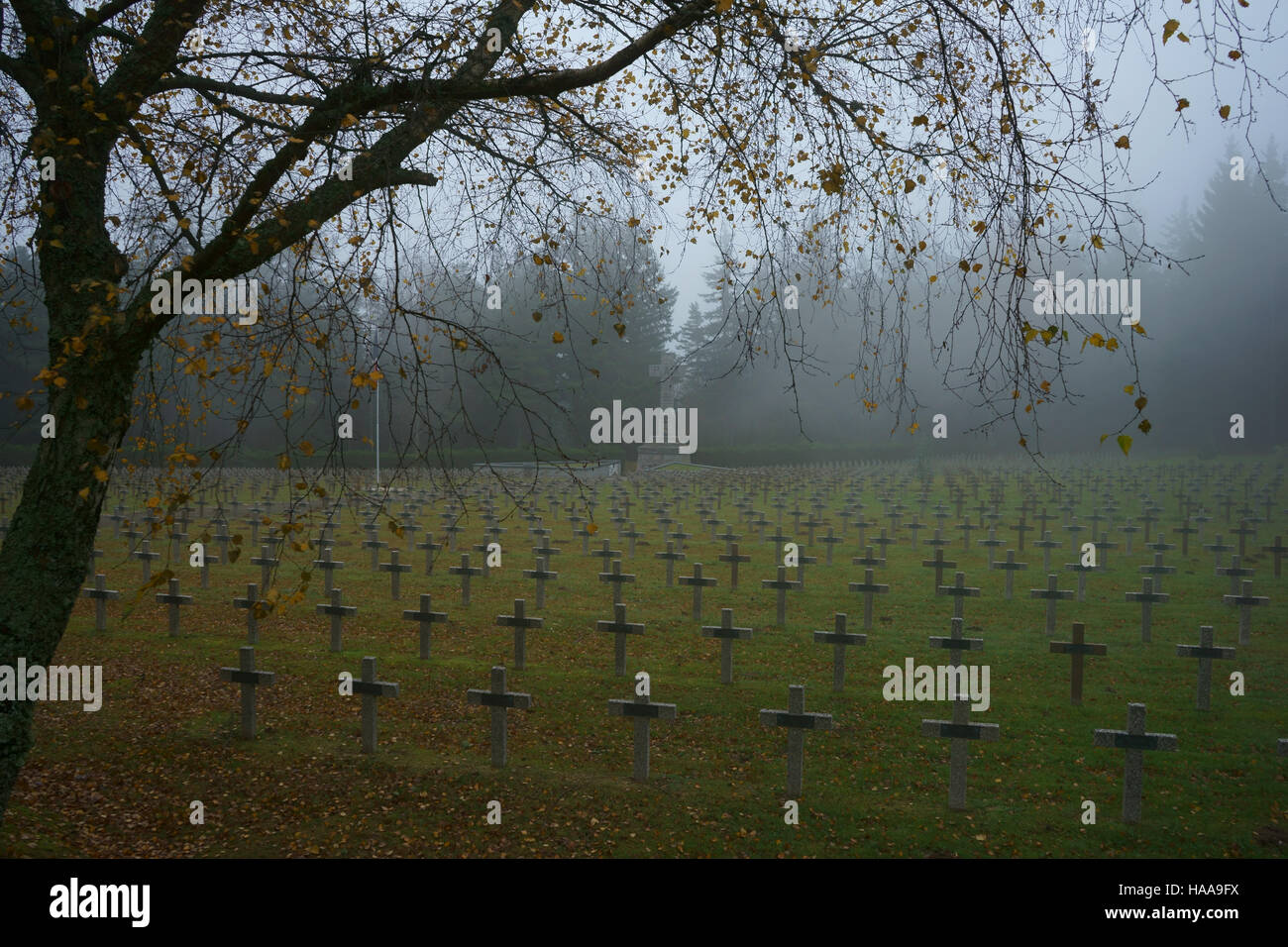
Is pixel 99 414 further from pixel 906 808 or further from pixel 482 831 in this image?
pixel 906 808

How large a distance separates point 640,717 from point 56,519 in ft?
13.1

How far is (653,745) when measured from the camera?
7832 mm

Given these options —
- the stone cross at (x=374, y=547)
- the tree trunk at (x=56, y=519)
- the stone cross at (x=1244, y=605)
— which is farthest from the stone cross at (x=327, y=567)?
the stone cross at (x=1244, y=605)

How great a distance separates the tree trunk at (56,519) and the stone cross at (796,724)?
4.45 metres

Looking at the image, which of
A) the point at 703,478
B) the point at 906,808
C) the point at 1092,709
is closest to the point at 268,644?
the point at 906,808

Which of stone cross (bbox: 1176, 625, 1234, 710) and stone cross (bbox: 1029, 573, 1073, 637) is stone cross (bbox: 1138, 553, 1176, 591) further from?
stone cross (bbox: 1176, 625, 1234, 710)

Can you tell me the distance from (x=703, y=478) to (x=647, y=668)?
89.6ft

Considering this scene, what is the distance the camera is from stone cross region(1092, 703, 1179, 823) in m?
6.23

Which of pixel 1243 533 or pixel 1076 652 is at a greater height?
pixel 1243 533

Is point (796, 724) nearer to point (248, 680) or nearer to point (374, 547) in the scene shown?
point (248, 680)

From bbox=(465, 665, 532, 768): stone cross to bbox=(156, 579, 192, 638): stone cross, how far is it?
5565 mm

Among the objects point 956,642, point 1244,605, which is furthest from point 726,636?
point 1244,605

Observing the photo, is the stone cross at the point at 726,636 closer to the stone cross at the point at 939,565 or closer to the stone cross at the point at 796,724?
the stone cross at the point at 796,724
